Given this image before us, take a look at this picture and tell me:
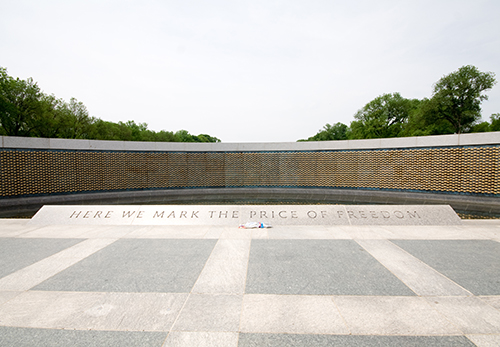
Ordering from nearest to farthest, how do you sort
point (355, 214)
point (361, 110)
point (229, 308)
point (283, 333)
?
point (283, 333) < point (229, 308) < point (355, 214) < point (361, 110)

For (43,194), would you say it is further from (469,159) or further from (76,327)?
(469,159)

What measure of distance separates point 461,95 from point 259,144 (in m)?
36.3

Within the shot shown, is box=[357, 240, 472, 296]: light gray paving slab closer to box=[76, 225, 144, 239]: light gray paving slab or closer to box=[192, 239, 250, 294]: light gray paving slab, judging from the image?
box=[192, 239, 250, 294]: light gray paving slab

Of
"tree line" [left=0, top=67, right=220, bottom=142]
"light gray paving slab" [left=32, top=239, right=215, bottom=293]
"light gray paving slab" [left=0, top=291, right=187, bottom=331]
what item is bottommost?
"light gray paving slab" [left=32, top=239, right=215, bottom=293]

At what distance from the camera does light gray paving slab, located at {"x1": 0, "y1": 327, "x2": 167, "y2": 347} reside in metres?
2.65

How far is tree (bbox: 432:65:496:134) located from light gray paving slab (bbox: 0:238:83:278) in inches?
1824

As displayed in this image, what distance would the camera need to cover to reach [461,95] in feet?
116

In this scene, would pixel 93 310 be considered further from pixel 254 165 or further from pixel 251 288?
pixel 254 165

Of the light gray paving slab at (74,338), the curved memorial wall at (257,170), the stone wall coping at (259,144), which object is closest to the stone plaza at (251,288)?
the light gray paving slab at (74,338)

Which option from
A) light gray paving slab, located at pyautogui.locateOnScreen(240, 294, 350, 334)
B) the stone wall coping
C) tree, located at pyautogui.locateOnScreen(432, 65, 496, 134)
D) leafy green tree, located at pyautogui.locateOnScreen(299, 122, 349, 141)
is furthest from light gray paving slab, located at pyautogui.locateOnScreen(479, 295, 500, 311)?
A: leafy green tree, located at pyautogui.locateOnScreen(299, 122, 349, 141)

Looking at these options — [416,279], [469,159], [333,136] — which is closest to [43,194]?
[416,279]

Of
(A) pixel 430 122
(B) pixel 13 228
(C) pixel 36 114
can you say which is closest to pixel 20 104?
(C) pixel 36 114

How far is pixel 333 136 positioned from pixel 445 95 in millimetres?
58290

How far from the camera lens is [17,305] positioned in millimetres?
3422
